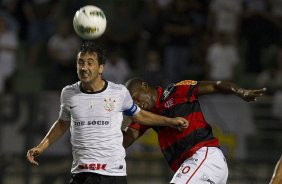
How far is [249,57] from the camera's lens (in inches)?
641

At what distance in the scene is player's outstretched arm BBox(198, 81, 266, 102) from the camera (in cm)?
850

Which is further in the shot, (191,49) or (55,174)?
(191,49)

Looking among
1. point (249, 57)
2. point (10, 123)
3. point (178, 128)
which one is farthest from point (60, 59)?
point (178, 128)

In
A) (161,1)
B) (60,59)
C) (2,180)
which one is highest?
(161,1)

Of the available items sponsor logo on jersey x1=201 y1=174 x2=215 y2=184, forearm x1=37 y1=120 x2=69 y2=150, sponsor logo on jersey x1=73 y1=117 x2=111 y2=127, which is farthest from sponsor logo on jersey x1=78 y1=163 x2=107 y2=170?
sponsor logo on jersey x1=201 y1=174 x2=215 y2=184

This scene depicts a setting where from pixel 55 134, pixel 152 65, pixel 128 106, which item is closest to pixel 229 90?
pixel 128 106

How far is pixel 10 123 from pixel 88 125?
19.0ft

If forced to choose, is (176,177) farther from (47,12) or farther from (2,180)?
(47,12)

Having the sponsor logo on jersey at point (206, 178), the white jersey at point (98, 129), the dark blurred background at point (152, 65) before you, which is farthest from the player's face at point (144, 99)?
the dark blurred background at point (152, 65)

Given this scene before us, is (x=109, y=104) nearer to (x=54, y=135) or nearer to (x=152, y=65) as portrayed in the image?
(x=54, y=135)

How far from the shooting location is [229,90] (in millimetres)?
8617

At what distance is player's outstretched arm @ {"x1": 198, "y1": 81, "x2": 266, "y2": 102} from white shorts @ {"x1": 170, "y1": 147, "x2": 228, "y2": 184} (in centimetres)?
59

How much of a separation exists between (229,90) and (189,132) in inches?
22.7

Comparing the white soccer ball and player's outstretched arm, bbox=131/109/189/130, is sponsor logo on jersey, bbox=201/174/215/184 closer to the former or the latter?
player's outstretched arm, bbox=131/109/189/130
